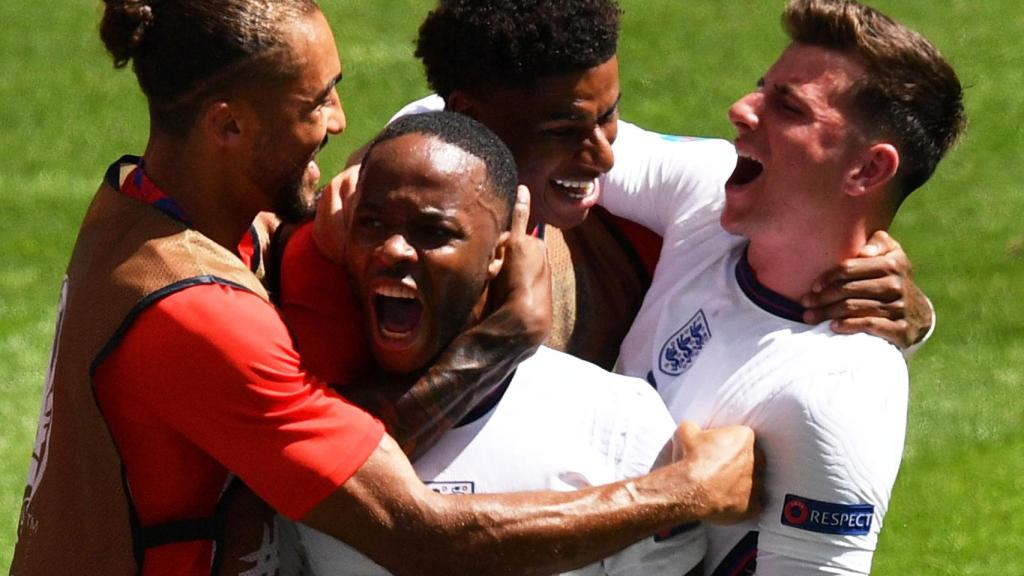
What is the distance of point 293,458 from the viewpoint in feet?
12.1

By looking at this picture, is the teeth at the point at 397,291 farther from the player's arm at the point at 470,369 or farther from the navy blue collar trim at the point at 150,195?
the navy blue collar trim at the point at 150,195

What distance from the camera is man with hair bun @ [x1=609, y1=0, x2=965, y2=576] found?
4004 mm

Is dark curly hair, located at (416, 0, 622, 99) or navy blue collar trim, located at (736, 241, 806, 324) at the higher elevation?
dark curly hair, located at (416, 0, 622, 99)

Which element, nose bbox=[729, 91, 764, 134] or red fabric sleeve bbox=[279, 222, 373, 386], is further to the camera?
nose bbox=[729, 91, 764, 134]

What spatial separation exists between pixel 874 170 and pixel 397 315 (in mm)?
1253

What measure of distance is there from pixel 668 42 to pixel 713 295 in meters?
7.32

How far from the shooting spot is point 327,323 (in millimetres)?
3961

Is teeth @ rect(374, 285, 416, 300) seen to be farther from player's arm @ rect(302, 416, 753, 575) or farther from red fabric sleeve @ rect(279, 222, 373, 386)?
player's arm @ rect(302, 416, 753, 575)

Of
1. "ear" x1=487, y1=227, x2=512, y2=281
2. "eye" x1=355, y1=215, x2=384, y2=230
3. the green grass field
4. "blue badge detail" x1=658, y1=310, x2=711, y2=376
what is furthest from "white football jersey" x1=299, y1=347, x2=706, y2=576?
the green grass field

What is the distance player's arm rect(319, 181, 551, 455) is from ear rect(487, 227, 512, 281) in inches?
0.5

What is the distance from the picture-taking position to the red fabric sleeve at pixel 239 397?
367 centimetres

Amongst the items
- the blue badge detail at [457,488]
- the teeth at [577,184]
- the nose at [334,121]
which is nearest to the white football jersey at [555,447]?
the blue badge detail at [457,488]

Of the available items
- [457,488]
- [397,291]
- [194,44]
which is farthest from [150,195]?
[457,488]

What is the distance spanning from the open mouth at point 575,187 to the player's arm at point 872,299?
0.64 m
